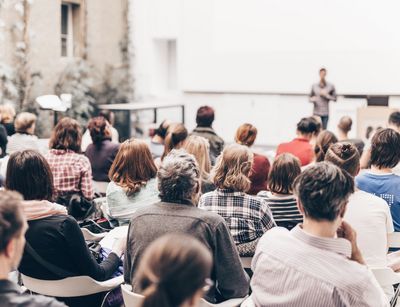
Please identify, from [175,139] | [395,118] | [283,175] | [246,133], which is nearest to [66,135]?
[175,139]

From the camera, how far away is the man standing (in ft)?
38.7

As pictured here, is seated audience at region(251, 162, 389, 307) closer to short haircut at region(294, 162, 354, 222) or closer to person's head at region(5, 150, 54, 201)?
short haircut at region(294, 162, 354, 222)

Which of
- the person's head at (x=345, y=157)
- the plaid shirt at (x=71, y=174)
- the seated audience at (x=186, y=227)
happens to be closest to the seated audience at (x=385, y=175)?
the person's head at (x=345, y=157)

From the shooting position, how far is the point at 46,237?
3.25 meters

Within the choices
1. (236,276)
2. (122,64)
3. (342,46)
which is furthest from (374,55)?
(236,276)

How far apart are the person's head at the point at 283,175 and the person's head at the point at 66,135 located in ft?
6.07

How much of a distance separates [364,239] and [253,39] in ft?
32.6

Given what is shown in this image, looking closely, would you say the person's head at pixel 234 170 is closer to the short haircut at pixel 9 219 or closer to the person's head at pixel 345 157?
the person's head at pixel 345 157

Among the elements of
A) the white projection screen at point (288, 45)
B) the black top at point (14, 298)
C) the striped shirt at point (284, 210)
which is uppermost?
the white projection screen at point (288, 45)

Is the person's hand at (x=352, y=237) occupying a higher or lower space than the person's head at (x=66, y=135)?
lower

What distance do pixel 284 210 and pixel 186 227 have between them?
1.35m

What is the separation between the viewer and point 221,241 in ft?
10.3

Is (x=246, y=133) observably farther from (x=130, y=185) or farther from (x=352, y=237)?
(x=352, y=237)

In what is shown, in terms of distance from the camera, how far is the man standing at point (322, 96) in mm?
11789
